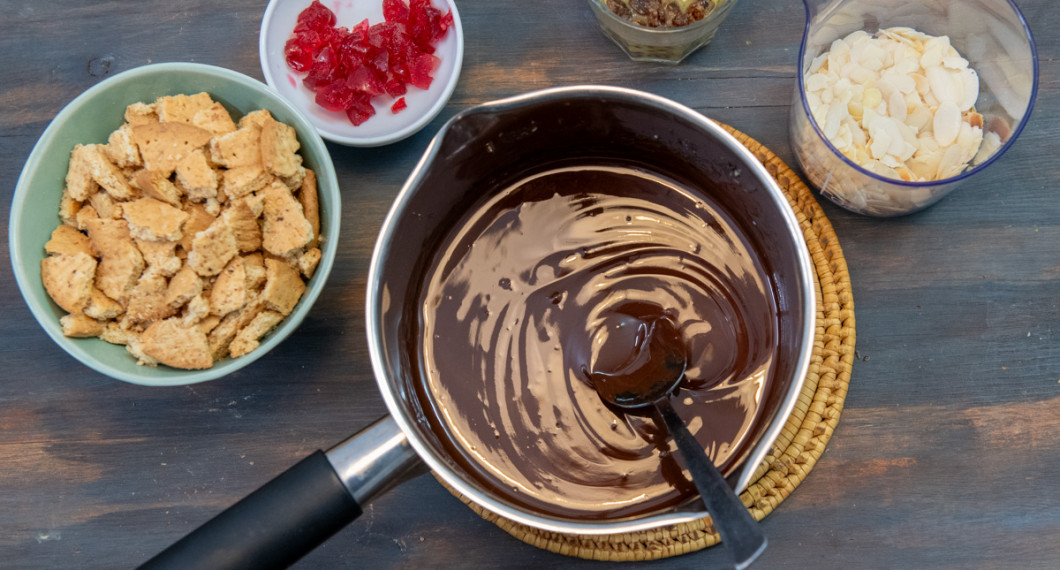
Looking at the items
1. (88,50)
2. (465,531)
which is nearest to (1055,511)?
(465,531)

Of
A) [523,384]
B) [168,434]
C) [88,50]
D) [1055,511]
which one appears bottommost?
[1055,511]

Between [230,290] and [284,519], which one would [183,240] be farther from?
[284,519]

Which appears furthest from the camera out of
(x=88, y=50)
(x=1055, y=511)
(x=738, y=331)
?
(x=88, y=50)

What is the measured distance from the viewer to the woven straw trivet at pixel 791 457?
2.86 feet

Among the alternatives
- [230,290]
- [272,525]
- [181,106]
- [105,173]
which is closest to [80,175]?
[105,173]

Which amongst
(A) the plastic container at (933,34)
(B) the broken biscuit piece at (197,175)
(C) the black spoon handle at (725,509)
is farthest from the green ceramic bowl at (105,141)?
(A) the plastic container at (933,34)

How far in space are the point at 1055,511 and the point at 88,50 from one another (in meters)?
1.43

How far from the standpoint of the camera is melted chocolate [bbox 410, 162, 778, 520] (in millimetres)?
781

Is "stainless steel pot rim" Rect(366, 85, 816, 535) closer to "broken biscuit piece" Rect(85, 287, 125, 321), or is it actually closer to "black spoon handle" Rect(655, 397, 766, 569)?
"black spoon handle" Rect(655, 397, 766, 569)

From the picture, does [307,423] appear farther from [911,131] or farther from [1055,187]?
[1055,187]

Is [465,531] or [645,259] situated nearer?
[645,259]

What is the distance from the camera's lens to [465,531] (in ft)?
3.07

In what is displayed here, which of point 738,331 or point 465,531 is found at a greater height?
point 738,331

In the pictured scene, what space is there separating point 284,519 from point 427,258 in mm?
315
